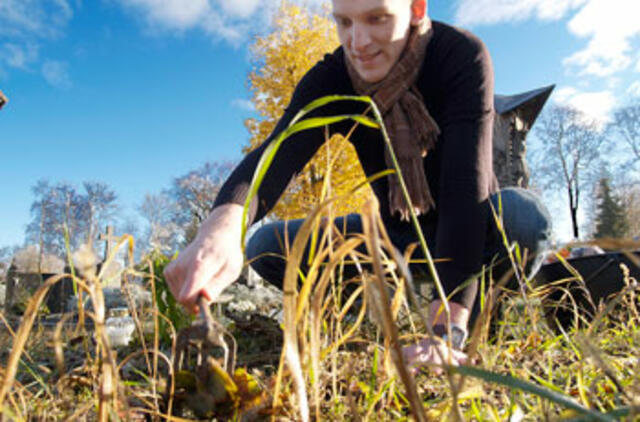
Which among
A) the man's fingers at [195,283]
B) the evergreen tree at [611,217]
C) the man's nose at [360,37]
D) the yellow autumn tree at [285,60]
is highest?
the yellow autumn tree at [285,60]

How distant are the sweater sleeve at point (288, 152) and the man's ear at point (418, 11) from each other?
42 centimetres

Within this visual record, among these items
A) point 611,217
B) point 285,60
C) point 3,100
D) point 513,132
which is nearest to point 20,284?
point 3,100

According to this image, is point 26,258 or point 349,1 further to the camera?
point 26,258

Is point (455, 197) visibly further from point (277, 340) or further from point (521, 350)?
point (277, 340)

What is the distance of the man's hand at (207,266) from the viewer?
739 mm

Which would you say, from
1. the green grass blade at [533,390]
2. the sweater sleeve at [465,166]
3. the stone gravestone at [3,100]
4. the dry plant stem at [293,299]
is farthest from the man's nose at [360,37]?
the stone gravestone at [3,100]

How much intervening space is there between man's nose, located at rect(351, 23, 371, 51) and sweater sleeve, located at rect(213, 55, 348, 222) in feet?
1.00

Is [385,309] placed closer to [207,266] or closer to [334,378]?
[334,378]

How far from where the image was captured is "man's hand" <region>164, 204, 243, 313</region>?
74cm

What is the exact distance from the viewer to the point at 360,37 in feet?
5.16

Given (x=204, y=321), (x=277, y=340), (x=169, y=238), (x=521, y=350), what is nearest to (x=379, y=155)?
(x=277, y=340)

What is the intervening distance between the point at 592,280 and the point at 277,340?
70.8 inches

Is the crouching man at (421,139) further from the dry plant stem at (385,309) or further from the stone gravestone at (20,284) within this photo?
the stone gravestone at (20,284)

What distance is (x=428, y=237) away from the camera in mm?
2074
